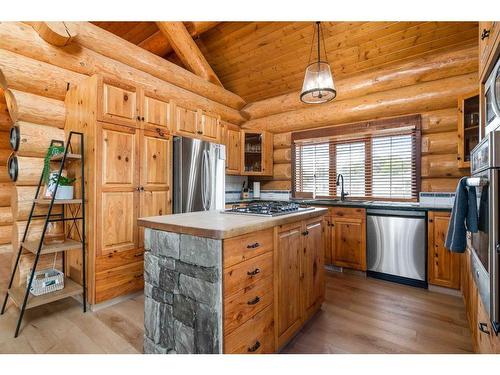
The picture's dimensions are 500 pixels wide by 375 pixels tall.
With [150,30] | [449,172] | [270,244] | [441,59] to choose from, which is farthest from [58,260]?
[441,59]

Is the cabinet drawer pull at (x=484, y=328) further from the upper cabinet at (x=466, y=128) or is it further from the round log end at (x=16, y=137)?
the round log end at (x=16, y=137)

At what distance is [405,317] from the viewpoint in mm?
2348

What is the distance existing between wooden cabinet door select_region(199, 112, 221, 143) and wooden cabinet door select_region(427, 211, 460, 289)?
2975 mm

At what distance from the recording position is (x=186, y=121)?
134 inches

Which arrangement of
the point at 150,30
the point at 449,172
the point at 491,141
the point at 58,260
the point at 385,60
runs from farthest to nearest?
Result: the point at 150,30
the point at 385,60
the point at 449,172
the point at 58,260
the point at 491,141

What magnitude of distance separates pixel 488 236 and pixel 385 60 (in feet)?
10.5

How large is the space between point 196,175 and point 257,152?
6.14 ft

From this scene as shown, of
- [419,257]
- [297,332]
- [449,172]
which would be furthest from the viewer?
[449,172]

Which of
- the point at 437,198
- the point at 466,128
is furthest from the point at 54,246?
the point at 466,128

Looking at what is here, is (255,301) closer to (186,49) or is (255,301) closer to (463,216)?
(463,216)

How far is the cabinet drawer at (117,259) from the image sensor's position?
8.07ft

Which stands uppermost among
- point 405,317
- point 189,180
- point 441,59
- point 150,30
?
point 150,30

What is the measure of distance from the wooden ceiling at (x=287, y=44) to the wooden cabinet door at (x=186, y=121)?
1.39 m

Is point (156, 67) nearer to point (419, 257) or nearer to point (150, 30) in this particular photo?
point (150, 30)
